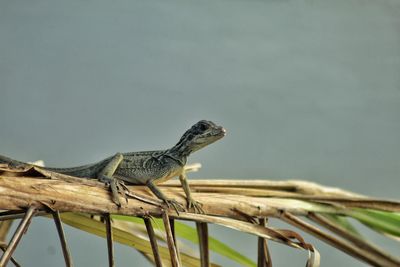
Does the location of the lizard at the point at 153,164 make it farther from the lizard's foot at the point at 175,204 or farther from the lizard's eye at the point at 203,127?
the lizard's foot at the point at 175,204

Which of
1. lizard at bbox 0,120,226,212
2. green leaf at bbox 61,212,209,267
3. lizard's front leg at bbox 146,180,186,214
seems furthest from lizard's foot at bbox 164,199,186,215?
lizard at bbox 0,120,226,212

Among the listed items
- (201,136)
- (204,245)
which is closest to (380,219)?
(204,245)

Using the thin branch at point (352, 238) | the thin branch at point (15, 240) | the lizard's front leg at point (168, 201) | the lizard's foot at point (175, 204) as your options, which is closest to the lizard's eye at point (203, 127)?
the lizard's front leg at point (168, 201)

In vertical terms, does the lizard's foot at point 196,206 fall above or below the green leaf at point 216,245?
above

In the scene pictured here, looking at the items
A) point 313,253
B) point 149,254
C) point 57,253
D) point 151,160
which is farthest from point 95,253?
point 313,253

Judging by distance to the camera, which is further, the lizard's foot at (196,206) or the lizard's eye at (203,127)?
the lizard's eye at (203,127)

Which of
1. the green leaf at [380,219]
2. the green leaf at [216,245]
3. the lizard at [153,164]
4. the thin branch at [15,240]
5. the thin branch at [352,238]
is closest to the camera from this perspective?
the thin branch at [15,240]

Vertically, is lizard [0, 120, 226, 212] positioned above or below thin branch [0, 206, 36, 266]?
above

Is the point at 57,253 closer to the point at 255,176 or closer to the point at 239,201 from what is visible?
the point at 255,176

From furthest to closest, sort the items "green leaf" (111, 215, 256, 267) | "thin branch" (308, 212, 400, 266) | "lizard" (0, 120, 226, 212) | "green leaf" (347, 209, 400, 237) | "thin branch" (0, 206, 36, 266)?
"lizard" (0, 120, 226, 212), "green leaf" (111, 215, 256, 267), "green leaf" (347, 209, 400, 237), "thin branch" (308, 212, 400, 266), "thin branch" (0, 206, 36, 266)

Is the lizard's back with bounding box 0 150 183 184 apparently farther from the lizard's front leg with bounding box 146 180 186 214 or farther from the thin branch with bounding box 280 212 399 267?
the thin branch with bounding box 280 212 399 267
